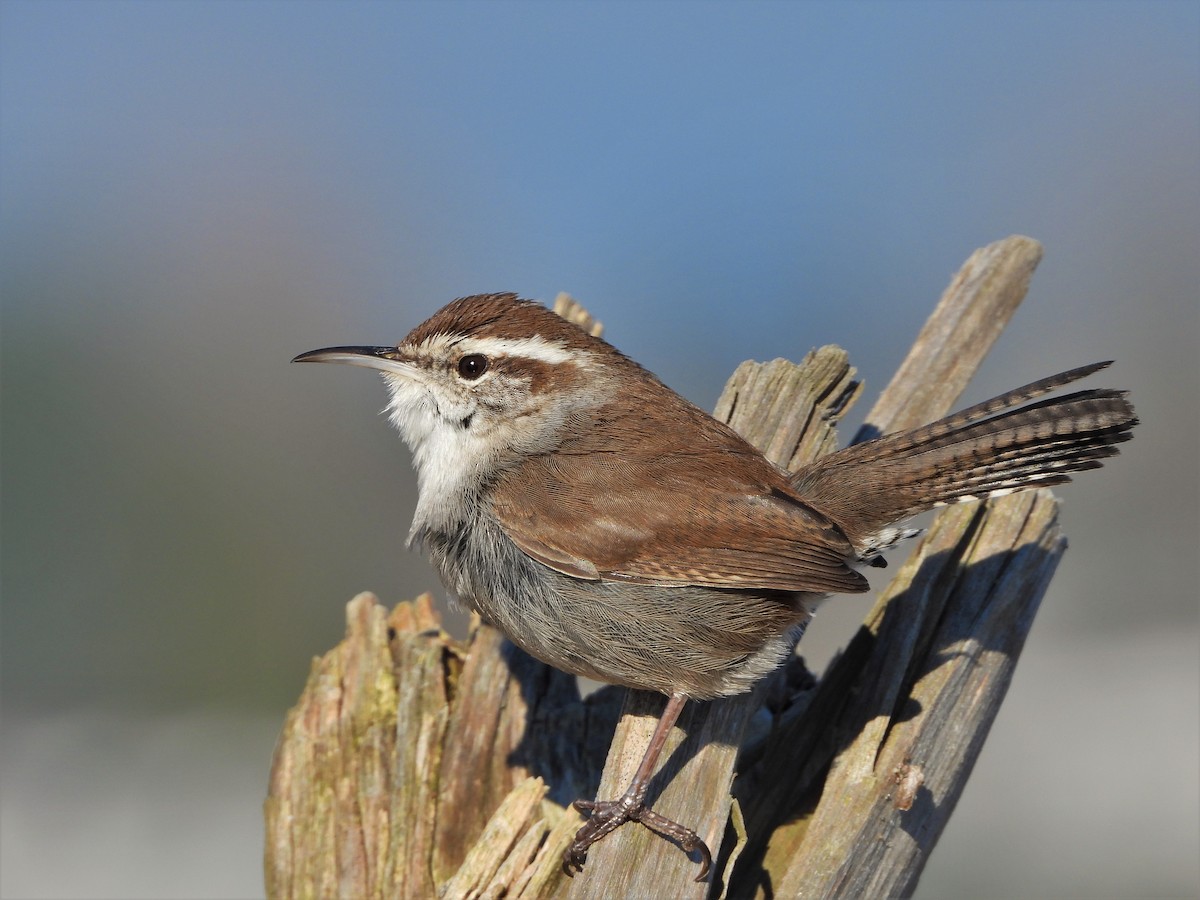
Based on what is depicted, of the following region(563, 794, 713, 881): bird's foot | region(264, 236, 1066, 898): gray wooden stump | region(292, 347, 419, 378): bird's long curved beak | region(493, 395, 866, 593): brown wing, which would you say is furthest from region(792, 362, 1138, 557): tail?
region(292, 347, 419, 378): bird's long curved beak

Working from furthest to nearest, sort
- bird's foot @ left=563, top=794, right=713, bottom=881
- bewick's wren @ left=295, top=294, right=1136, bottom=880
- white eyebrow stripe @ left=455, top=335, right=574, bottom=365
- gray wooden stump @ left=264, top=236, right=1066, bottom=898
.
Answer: white eyebrow stripe @ left=455, top=335, right=574, bottom=365, bewick's wren @ left=295, top=294, right=1136, bottom=880, gray wooden stump @ left=264, top=236, right=1066, bottom=898, bird's foot @ left=563, top=794, right=713, bottom=881

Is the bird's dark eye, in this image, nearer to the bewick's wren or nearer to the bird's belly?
the bewick's wren

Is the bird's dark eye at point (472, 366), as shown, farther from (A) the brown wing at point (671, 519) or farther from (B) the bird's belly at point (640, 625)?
(B) the bird's belly at point (640, 625)

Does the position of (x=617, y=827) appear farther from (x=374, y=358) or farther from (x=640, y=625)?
(x=374, y=358)

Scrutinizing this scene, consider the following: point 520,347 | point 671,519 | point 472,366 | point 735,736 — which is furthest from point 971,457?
point 472,366

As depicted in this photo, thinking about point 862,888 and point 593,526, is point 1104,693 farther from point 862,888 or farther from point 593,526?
point 593,526

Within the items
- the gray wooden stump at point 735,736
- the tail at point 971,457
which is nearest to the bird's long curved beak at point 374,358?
the gray wooden stump at point 735,736

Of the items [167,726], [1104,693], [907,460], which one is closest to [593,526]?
[907,460]
